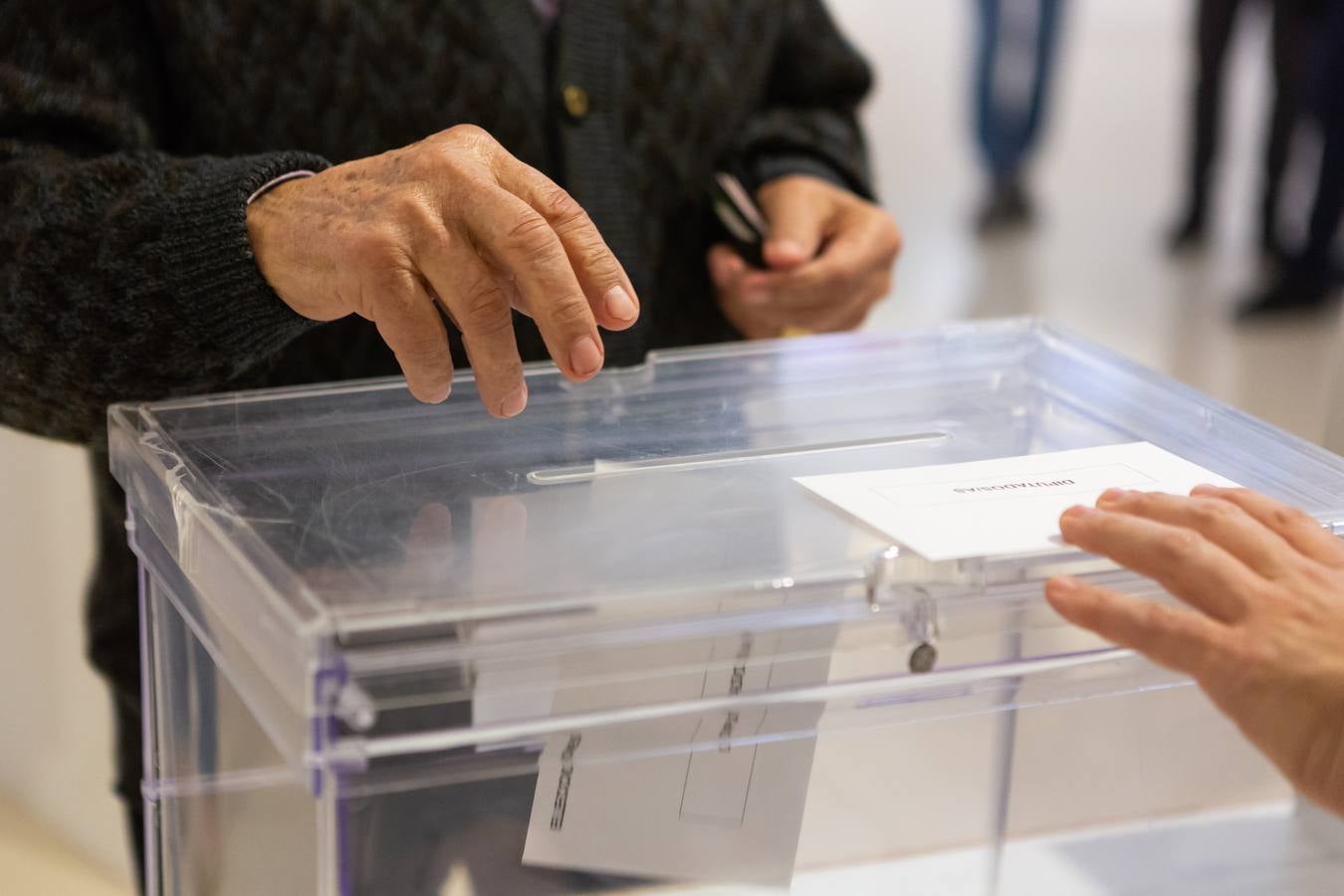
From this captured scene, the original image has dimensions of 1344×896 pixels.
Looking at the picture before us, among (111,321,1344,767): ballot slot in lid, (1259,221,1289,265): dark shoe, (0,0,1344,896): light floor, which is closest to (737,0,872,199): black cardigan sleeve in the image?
(111,321,1344,767): ballot slot in lid

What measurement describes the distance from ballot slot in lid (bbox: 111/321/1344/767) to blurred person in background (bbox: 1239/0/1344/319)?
9.13 feet

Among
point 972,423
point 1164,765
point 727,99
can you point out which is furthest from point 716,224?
point 1164,765

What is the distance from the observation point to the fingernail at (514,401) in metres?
0.69

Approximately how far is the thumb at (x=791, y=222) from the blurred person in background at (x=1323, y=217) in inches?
102

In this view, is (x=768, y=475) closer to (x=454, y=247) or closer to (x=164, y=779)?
(x=454, y=247)

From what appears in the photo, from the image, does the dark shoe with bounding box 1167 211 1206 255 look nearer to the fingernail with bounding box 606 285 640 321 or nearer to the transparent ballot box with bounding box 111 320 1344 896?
the transparent ballot box with bounding box 111 320 1344 896

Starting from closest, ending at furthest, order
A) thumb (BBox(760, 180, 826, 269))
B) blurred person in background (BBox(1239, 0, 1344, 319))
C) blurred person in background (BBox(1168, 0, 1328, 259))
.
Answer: thumb (BBox(760, 180, 826, 269)) → blurred person in background (BBox(1239, 0, 1344, 319)) → blurred person in background (BBox(1168, 0, 1328, 259))

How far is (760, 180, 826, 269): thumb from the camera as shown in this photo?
0.98 meters

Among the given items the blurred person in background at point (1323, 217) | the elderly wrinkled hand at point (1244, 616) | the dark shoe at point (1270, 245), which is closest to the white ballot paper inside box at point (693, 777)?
the elderly wrinkled hand at point (1244, 616)

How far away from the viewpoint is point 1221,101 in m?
3.70

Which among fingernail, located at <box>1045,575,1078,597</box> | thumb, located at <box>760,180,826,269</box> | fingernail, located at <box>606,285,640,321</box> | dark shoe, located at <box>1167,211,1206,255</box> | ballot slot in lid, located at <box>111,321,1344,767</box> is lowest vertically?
dark shoe, located at <box>1167,211,1206,255</box>

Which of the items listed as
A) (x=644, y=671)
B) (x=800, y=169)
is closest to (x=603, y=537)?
(x=644, y=671)

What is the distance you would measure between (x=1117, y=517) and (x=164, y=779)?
0.47 metres

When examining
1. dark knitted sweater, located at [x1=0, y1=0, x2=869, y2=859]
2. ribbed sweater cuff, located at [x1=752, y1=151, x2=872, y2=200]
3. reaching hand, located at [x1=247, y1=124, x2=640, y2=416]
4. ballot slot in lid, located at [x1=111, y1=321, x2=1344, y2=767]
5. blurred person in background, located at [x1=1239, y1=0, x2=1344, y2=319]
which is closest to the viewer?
ballot slot in lid, located at [x1=111, y1=321, x2=1344, y2=767]
